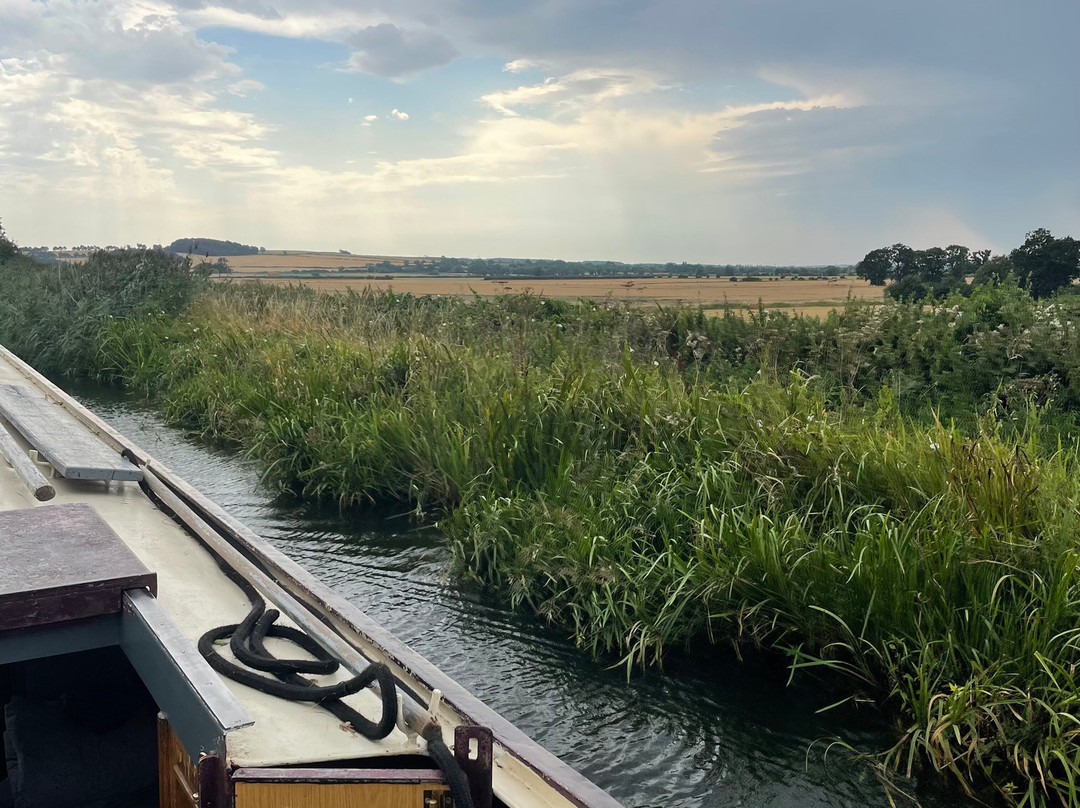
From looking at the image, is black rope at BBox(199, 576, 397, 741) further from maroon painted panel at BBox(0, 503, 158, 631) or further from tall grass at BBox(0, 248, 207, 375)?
tall grass at BBox(0, 248, 207, 375)

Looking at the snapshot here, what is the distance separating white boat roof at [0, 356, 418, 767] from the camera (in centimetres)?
197

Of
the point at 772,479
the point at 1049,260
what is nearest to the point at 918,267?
the point at 1049,260

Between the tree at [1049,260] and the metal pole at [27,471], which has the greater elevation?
the tree at [1049,260]

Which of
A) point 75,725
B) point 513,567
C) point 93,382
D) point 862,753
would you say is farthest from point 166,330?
point 862,753

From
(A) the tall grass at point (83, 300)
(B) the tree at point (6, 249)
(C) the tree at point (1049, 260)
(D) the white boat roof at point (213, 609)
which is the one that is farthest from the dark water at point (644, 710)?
(B) the tree at point (6, 249)

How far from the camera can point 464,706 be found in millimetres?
2293

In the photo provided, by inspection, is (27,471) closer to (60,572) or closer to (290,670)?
(60,572)

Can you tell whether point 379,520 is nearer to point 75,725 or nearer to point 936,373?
point 75,725

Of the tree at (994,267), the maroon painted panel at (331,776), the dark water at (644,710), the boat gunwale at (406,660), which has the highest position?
the tree at (994,267)

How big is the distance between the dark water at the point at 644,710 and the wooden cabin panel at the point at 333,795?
1726mm

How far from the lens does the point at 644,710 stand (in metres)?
3.84

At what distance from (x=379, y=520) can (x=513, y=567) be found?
1.86 metres

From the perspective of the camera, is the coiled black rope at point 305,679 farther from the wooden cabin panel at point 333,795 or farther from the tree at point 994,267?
the tree at point 994,267

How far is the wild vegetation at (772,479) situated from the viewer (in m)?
3.41
